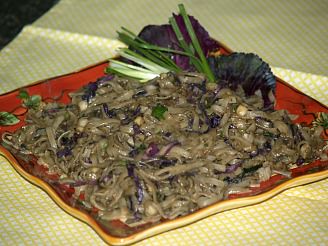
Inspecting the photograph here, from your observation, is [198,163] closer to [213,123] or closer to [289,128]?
[213,123]

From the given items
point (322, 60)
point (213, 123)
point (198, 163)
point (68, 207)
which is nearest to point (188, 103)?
point (213, 123)

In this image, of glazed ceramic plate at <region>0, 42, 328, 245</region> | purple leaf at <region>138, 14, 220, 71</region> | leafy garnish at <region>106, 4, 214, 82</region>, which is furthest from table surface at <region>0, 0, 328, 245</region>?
leafy garnish at <region>106, 4, 214, 82</region>

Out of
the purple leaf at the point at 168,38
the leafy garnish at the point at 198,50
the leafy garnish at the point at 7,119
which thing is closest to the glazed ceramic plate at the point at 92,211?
the leafy garnish at the point at 7,119

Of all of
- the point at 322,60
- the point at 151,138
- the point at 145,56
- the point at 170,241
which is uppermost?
the point at 322,60

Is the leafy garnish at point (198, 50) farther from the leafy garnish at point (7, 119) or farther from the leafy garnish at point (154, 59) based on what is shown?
the leafy garnish at point (7, 119)

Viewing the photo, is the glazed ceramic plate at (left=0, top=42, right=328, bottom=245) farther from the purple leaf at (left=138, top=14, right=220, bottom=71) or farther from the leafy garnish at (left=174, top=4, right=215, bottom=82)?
the leafy garnish at (left=174, top=4, right=215, bottom=82)

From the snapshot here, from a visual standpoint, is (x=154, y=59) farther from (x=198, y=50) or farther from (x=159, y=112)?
(x=159, y=112)
